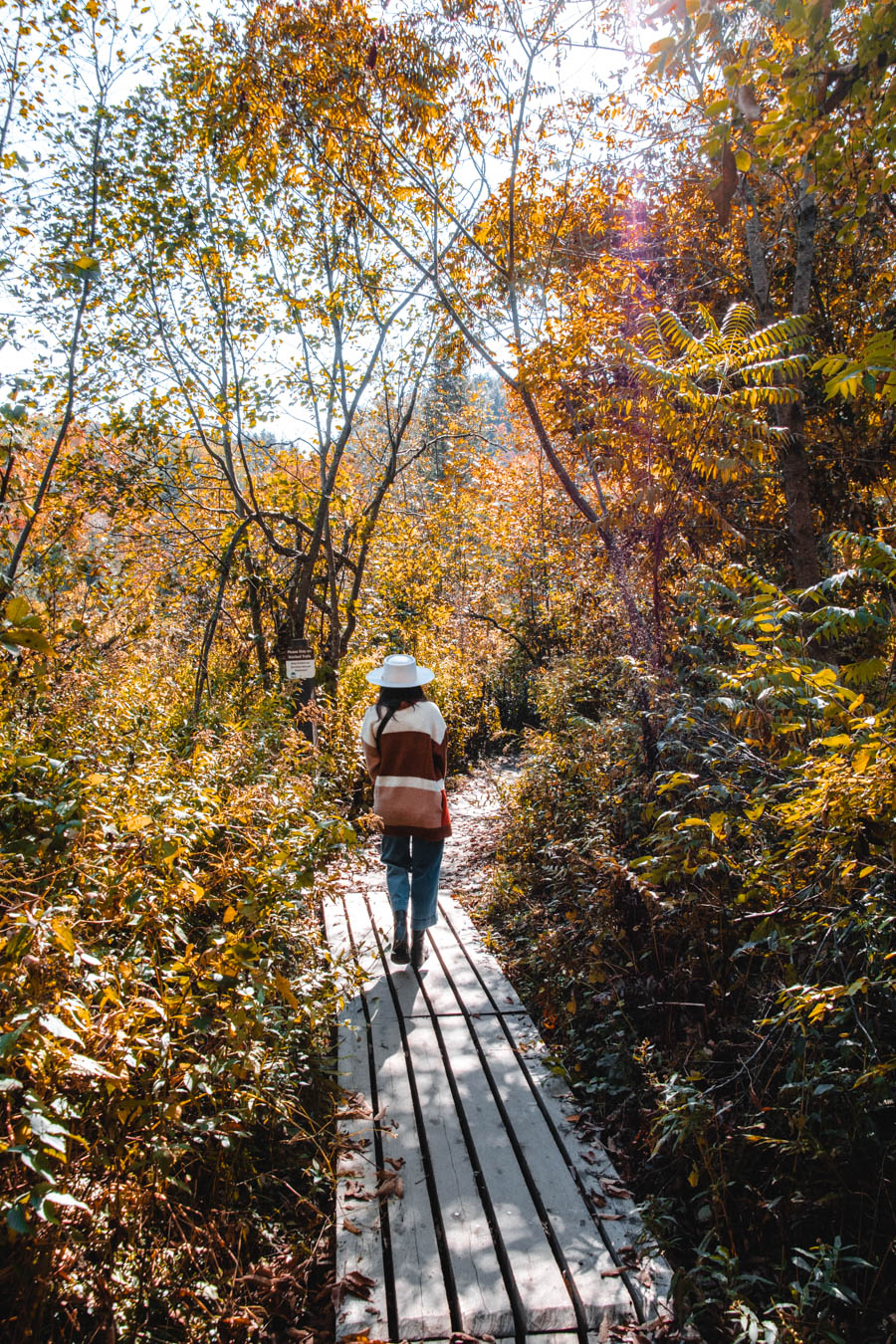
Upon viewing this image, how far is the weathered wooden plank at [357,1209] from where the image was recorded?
89.1 inches

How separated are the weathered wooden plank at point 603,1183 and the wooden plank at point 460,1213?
413 mm

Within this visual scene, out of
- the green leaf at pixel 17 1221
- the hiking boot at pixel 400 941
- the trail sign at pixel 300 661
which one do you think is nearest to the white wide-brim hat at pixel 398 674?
the hiking boot at pixel 400 941

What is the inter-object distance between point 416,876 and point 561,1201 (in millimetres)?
1976

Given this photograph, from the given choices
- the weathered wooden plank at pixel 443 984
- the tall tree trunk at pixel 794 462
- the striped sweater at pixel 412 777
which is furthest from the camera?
the tall tree trunk at pixel 794 462

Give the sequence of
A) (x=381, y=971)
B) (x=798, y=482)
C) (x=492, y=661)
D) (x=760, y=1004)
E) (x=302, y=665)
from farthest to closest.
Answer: (x=492, y=661) → (x=798, y=482) → (x=302, y=665) → (x=381, y=971) → (x=760, y=1004)

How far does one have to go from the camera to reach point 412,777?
4.36 metres

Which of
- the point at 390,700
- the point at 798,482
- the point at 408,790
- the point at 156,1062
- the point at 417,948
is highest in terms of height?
the point at 798,482

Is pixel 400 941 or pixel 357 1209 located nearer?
pixel 357 1209

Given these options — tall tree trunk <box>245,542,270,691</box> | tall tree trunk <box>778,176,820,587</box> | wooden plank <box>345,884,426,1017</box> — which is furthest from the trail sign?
tall tree trunk <box>778,176,820,587</box>

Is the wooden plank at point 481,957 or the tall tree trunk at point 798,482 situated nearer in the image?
the wooden plank at point 481,957

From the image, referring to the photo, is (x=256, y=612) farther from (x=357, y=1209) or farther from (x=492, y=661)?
(x=357, y=1209)

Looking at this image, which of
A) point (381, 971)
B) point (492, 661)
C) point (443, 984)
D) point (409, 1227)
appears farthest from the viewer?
point (492, 661)

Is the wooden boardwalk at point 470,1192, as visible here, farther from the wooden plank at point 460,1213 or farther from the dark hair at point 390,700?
the dark hair at point 390,700

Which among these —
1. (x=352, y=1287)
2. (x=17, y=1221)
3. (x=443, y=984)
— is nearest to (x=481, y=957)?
(x=443, y=984)
